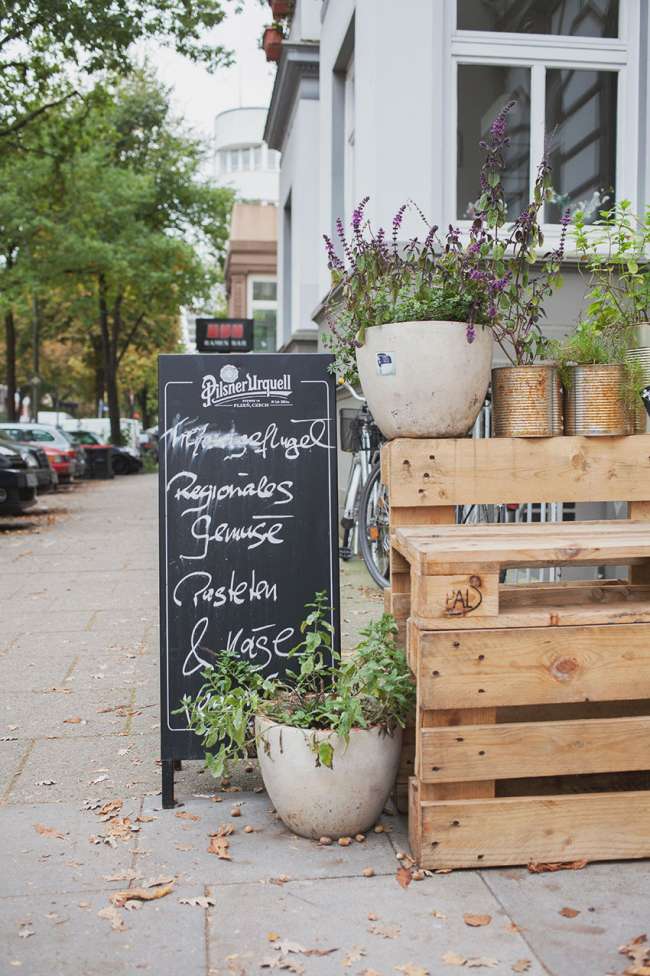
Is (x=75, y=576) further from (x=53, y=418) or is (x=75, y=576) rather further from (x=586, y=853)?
(x=53, y=418)

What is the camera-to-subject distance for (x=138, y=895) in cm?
318

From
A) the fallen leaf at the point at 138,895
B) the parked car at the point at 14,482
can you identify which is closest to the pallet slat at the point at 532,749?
the fallen leaf at the point at 138,895

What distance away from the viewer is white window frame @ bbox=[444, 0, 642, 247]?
789cm

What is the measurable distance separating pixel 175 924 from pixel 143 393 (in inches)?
2263

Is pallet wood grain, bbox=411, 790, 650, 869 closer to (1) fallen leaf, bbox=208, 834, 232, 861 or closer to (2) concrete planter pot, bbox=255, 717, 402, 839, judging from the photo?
(2) concrete planter pot, bbox=255, 717, 402, 839

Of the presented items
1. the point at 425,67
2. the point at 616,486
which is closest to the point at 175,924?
the point at 616,486

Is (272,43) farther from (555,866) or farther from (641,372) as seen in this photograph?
(555,866)

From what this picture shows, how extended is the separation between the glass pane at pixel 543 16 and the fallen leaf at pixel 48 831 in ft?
21.5

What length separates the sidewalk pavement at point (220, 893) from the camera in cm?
283

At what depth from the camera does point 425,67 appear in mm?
7672

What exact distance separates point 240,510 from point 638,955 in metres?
2.03

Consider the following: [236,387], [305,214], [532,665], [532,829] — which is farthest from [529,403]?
[305,214]

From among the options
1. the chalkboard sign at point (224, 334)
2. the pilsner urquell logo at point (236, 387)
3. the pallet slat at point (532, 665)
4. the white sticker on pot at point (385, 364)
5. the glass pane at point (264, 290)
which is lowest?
the pallet slat at point (532, 665)

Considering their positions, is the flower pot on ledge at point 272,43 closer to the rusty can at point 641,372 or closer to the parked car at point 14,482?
the parked car at point 14,482
